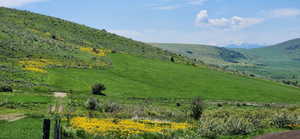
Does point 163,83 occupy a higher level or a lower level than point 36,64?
lower

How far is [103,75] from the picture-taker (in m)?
75.1

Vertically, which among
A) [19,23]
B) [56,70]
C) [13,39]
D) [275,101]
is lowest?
[275,101]

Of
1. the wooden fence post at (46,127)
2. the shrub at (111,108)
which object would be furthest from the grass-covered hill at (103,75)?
the wooden fence post at (46,127)

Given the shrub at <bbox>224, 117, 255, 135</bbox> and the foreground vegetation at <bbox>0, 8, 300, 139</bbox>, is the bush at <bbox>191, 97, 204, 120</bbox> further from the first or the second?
the shrub at <bbox>224, 117, 255, 135</bbox>

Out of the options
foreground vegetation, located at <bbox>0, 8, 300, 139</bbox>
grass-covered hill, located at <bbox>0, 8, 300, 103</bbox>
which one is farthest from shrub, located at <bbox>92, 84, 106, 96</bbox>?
grass-covered hill, located at <bbox>0, 8, 300, 103</bbox>

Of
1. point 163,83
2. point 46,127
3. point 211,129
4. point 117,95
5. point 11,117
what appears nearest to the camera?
point 46,127

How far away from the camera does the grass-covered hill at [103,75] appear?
202ft

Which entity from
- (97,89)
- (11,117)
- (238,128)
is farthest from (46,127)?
(97,89)

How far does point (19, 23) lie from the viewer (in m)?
120

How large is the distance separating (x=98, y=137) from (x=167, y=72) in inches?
2589

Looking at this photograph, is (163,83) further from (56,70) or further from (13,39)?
(13,39)

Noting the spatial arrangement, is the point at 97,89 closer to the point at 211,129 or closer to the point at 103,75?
the point at 103,75

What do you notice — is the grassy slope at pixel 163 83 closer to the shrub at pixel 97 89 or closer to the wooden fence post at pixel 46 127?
the shrub at pixel 97 89

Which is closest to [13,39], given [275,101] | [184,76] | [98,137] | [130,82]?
[130,82]
